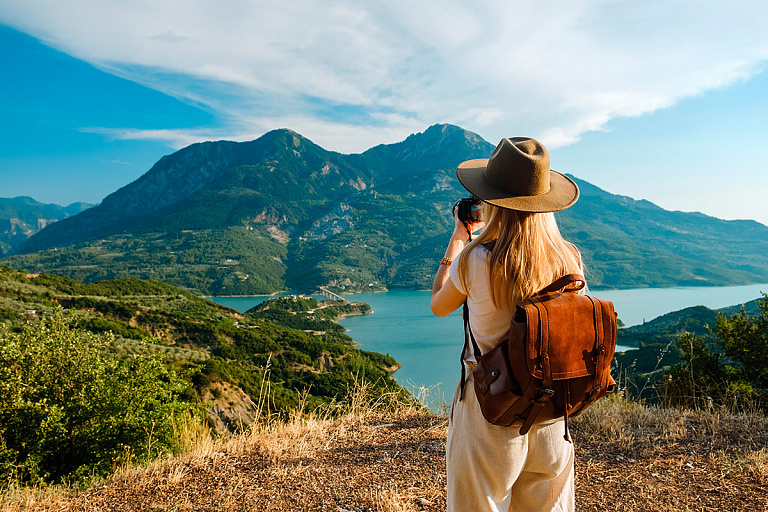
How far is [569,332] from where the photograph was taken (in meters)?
1.07

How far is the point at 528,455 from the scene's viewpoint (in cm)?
121

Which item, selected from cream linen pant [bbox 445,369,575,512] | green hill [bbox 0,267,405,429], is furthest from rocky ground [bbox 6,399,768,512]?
green hill [bbox 0,267,405,429]

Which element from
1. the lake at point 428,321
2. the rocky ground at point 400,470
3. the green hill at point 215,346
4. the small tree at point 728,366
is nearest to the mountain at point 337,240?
the lake at point 428,321

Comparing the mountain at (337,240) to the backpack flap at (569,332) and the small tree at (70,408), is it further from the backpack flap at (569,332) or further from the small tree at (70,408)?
the backpack flap at (569,332)

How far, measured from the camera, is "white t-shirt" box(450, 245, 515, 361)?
1.13 m

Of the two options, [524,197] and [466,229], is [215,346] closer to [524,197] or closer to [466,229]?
[466,229]

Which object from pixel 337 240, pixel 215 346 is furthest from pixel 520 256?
pixel 337 240

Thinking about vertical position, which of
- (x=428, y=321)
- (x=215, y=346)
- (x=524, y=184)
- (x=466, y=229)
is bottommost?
(x=428, y=321)

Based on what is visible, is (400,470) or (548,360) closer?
(548,360)

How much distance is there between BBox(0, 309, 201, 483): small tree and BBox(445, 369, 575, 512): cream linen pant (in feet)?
8.60

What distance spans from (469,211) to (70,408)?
3.94m

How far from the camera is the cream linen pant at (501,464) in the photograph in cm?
116

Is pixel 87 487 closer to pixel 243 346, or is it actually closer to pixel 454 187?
pixel 243 346

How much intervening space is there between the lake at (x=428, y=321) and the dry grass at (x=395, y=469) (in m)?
19.6
